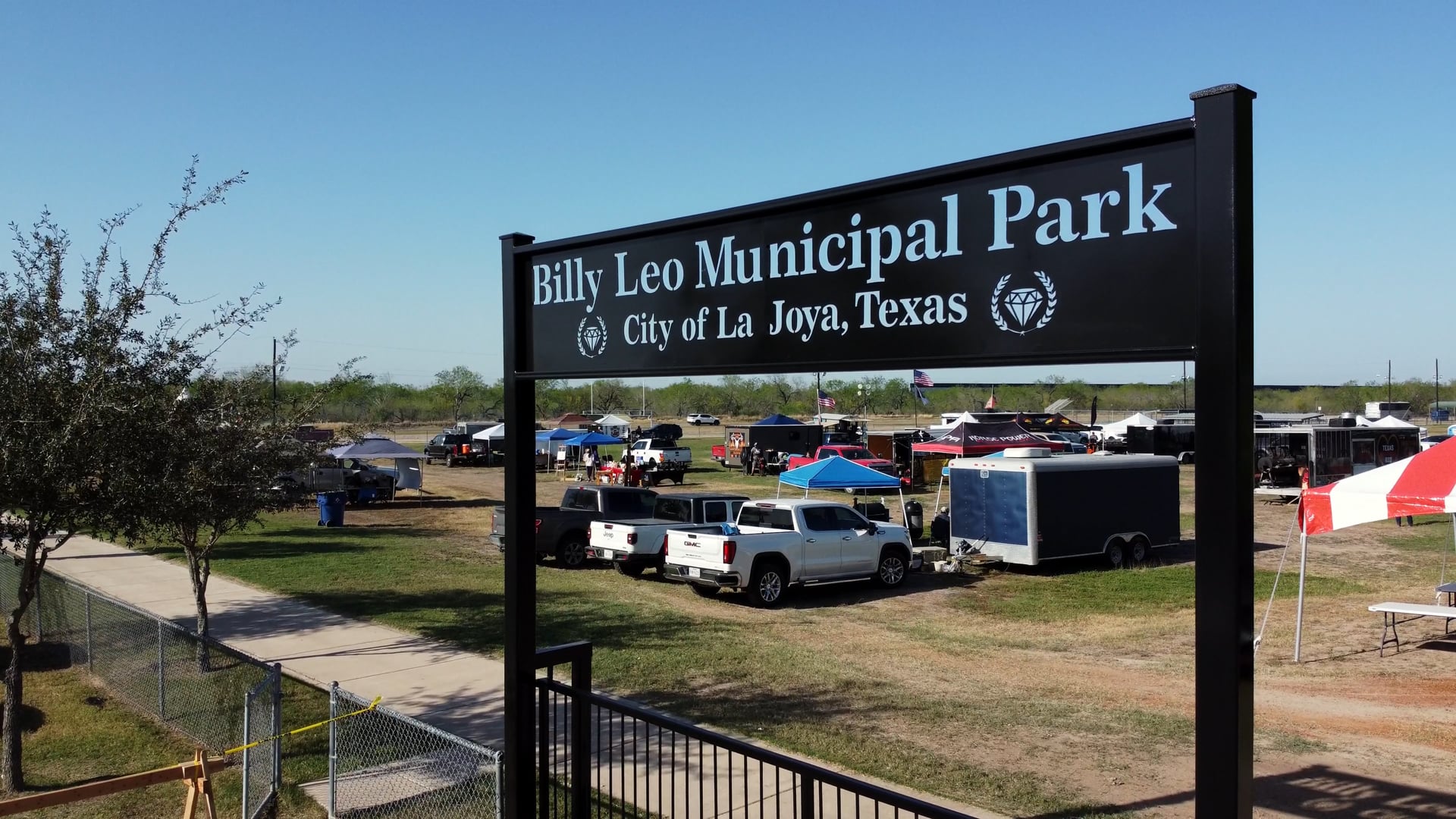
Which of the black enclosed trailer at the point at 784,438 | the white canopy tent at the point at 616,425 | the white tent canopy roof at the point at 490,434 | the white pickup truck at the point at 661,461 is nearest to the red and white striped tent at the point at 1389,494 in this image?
the white pickup truck at the point at 661,461

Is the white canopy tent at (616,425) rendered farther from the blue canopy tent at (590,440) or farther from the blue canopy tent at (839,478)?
the blue canopy tent at (839,478)

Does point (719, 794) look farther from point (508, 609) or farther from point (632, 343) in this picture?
point (632, 343)

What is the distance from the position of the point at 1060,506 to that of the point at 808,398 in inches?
3799

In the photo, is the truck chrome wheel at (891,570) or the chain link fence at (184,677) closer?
the chain link fence at (184,677)

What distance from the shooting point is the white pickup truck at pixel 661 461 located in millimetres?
38750

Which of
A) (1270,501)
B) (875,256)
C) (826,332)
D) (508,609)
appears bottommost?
(1270,501)

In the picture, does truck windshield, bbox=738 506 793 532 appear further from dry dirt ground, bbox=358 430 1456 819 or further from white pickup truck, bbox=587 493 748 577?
dry dirt ground, bbox=358 430 1456 819

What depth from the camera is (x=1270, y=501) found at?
32.3 meters

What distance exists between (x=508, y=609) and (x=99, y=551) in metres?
19.8

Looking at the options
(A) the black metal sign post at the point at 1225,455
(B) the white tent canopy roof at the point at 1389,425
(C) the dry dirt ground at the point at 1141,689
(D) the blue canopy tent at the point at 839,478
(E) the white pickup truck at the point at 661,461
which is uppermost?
(A) the black metal sign post at the point at 1225,455

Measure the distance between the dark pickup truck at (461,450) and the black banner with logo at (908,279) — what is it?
44792mm

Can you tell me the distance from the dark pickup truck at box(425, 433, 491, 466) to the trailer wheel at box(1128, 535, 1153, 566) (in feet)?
112

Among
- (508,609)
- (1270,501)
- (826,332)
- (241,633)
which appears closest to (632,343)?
(826,332)

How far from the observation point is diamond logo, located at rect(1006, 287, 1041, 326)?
9.14 ft
